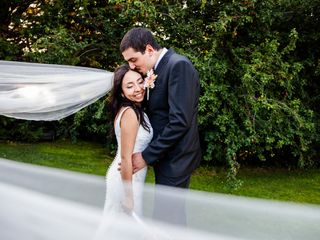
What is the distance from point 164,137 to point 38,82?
1.84 metres

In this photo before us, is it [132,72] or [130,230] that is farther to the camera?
[132,72]

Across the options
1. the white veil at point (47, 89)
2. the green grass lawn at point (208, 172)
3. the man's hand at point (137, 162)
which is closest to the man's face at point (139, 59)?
the man's hand at point (137, 162)

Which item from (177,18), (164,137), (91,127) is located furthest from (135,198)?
(91,127)

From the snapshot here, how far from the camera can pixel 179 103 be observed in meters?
2.94

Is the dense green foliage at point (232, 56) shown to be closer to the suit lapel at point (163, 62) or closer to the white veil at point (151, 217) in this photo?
the suit lapel at point (163, 62)

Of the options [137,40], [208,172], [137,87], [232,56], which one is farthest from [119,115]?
[208,172]

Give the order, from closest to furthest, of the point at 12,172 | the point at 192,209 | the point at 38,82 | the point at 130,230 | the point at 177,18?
the point at 130,230 < the point at 192,209 < the point at 12,172 < the point at 38,82 < the point at 177,18

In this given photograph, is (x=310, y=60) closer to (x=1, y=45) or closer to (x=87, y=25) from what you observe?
(x=87, y=25)

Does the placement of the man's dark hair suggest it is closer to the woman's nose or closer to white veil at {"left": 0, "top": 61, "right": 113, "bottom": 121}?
the woman's nose

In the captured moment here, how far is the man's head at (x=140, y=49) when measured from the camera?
9.76 ft

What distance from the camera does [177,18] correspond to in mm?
7508

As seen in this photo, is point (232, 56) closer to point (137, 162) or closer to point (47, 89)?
point (47, 89)

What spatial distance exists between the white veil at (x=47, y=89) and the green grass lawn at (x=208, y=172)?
94.5 inches

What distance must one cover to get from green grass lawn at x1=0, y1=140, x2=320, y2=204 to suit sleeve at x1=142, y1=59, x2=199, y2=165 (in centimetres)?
362
